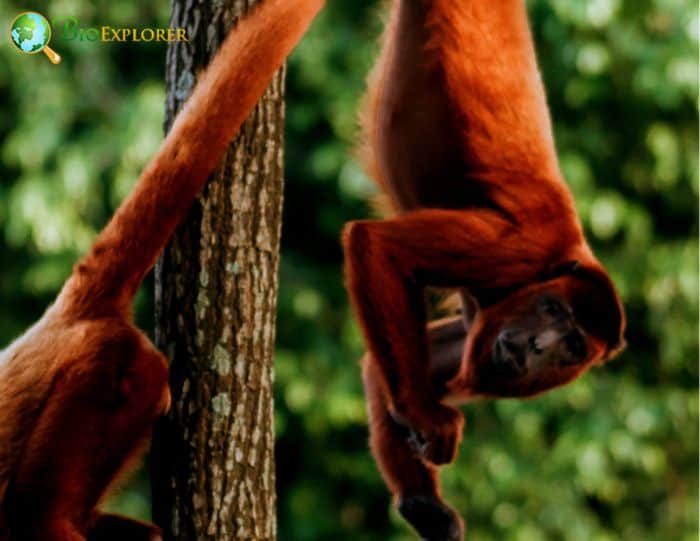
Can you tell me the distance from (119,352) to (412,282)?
89 cm

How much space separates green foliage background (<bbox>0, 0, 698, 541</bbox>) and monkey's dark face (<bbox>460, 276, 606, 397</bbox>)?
16.1 feet

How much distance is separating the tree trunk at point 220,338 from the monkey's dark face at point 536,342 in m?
A: 0.78

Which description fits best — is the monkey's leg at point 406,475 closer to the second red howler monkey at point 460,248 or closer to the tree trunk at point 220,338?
the second red howler monkey at point 460,248

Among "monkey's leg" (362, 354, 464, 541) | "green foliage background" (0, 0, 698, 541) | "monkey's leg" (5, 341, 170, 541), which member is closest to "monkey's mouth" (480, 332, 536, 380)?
"monkey's leg" (362, 354, 464, 541)

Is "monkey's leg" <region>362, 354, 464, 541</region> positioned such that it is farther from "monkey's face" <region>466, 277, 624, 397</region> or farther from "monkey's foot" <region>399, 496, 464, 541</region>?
"monkey's face" <region>466, 277, 624, 397</region>

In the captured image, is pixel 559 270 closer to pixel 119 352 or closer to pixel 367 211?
pixel 119 352

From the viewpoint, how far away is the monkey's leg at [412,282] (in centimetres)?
385

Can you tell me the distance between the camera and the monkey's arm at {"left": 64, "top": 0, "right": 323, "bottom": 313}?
11.8ft

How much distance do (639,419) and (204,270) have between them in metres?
6.68

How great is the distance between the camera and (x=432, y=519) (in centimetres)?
427

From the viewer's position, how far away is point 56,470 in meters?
3.61

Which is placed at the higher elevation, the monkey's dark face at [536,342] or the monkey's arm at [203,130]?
the monkey's arm at [203,130]

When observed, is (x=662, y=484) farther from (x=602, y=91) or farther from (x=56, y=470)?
(x=56, y=470)

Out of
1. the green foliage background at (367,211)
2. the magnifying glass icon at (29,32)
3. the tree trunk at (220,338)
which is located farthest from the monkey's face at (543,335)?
the green foliage background at (367,211)
